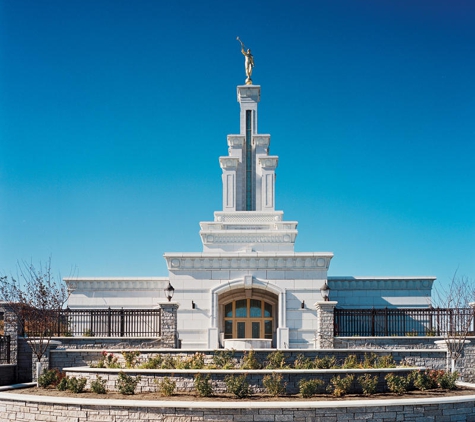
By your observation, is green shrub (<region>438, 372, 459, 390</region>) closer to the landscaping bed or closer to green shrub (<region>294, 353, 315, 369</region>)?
the landscaping bed

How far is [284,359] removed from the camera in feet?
63.3

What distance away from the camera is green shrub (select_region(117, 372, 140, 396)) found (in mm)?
16641

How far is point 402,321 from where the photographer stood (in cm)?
2881

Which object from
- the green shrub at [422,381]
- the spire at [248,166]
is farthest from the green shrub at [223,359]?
the spire at [248,166]

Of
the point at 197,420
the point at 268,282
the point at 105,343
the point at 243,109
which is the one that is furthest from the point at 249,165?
the point at 197,420

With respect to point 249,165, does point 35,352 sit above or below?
below

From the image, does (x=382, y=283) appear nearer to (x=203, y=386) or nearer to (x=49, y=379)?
(x=203, y=386)

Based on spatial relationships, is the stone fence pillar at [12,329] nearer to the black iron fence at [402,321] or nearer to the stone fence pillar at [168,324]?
the stone fence pillar at [168,324]

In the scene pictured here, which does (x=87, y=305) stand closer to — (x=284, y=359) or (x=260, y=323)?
(x=260, y=323)

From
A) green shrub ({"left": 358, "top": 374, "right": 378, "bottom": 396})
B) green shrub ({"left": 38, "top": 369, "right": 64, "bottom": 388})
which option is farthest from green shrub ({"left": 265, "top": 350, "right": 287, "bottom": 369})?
green shrub ({"left": 38, "top": 369, "right": 64, "bottom": 388})

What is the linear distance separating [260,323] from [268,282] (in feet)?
8.14

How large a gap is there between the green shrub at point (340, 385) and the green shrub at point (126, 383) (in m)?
5.02

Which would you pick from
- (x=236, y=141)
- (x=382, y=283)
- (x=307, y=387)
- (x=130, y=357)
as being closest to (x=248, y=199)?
(x=236, y=141)

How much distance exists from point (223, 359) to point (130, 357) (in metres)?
2.93
